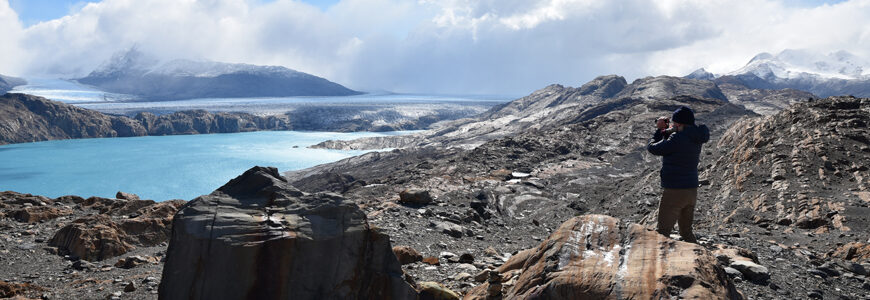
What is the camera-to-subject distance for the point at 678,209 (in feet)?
18.2

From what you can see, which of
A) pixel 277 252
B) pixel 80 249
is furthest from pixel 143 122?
pixel 277 252

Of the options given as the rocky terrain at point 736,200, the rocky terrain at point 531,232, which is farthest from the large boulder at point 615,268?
Result: the rocky terrain at point 736,200

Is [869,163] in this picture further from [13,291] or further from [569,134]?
[569,134]

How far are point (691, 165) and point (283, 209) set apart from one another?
4.11 m

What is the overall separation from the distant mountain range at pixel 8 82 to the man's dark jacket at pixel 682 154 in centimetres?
17221

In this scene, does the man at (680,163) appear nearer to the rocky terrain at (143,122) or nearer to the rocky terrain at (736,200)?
the rocky terrain at (736,200)

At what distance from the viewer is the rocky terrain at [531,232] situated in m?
4.09

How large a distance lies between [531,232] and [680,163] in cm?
693

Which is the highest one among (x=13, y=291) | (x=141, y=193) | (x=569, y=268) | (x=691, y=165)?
(x=691, y=165)

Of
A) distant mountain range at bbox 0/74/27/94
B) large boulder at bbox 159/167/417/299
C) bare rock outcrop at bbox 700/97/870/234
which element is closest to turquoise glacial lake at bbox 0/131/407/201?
bare rock outcrop at bbox 700/97/870/234

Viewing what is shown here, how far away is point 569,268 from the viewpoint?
420 centimetres

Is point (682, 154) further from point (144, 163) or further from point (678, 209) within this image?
point (144, 163)

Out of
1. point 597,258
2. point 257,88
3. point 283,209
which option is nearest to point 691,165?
point 597,258

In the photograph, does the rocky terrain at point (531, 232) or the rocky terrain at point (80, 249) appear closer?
the rocky terrain at point (531, 232)
